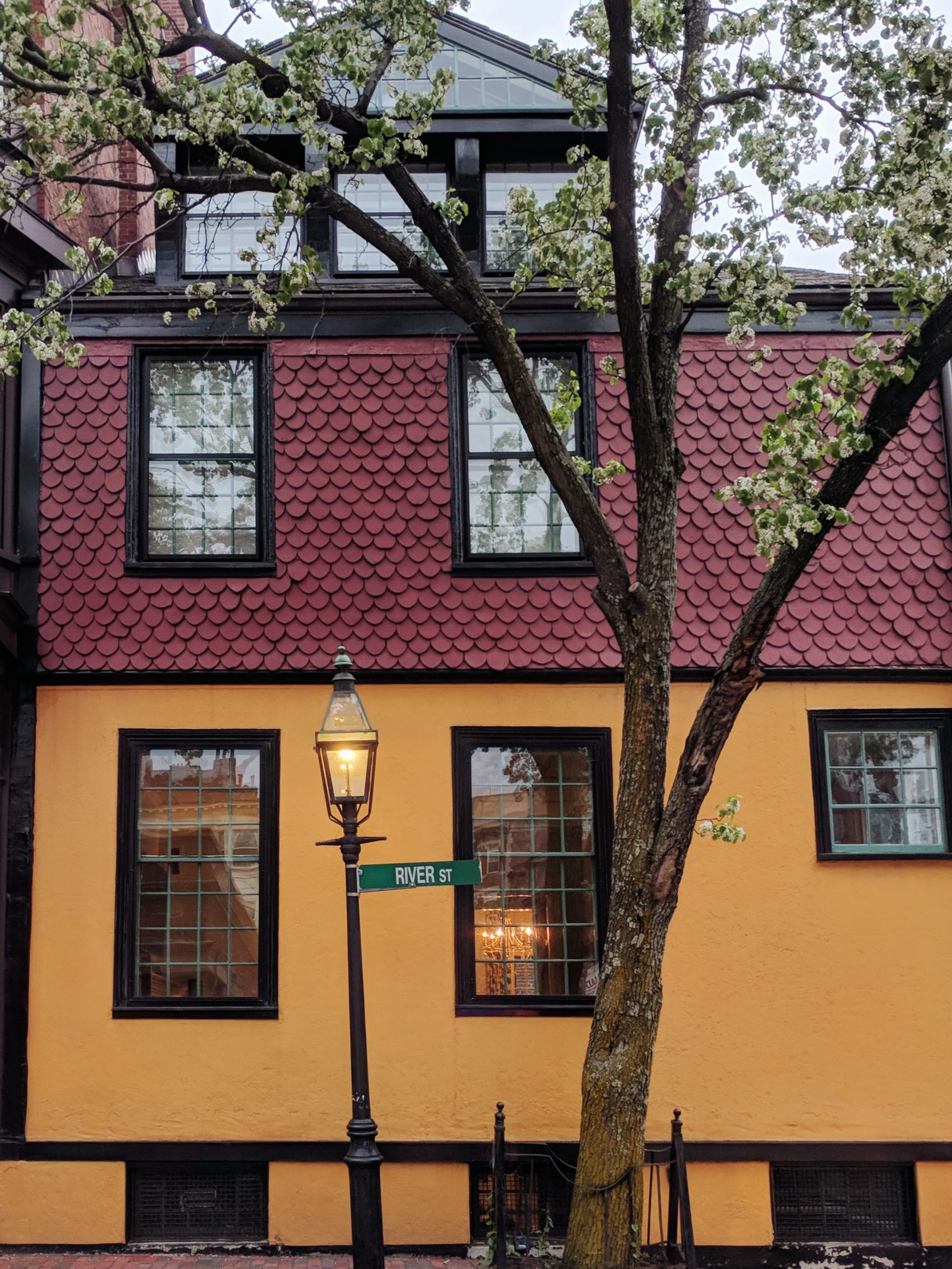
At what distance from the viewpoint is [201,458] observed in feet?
31.3

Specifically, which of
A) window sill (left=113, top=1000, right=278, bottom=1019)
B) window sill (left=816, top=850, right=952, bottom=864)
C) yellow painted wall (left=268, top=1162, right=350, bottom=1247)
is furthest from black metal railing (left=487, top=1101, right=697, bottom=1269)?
window sill (left=816, top=850, right=952, bottom=864)

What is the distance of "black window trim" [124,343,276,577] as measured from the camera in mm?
9250

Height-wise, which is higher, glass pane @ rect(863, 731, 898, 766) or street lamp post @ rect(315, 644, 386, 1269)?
glass pane @ rect(863, 731, 898, 766)

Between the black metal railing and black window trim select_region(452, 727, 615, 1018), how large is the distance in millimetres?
808

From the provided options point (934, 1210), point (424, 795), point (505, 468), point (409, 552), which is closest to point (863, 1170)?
point (934, 1210)

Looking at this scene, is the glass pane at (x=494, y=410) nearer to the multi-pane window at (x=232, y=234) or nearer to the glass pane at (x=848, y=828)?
the multi-pane window at (x=232, y=234)

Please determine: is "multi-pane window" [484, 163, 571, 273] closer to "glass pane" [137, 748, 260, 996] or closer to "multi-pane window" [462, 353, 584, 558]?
"multi-pane window" [462, 353, 584, 558]

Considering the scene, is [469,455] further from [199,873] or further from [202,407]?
[199,873]

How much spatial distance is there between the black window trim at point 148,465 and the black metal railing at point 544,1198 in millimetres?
4494

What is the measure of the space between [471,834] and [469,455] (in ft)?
9.90

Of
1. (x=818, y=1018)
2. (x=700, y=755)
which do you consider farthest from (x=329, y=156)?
(x=818, y=1018)

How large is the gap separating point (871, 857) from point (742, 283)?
447 centimetres

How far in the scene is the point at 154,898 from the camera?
29.8ft

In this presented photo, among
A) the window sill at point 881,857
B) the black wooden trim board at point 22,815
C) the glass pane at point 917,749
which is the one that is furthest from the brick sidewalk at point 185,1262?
the glass pane at point 917,749
